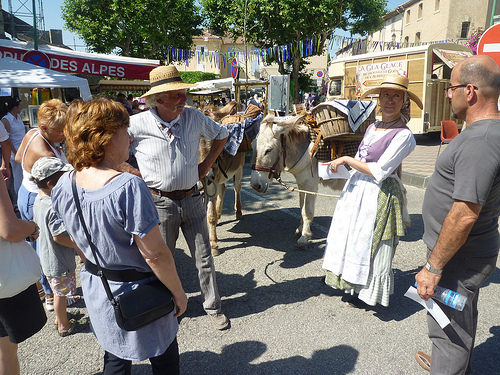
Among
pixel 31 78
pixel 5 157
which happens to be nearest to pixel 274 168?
pixel 5 157

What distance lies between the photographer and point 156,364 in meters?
1.76

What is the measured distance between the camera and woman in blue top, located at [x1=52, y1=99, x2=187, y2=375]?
143 centimetres

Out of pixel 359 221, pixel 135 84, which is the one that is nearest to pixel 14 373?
pixel 359 221

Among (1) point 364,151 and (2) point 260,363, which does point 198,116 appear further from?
(2) point 260,363

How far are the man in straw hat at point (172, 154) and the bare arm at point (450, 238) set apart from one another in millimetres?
1664

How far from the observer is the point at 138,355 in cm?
161

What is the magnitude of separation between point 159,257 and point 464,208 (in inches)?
56.7

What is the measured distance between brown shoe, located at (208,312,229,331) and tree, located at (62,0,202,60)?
76.0 feet

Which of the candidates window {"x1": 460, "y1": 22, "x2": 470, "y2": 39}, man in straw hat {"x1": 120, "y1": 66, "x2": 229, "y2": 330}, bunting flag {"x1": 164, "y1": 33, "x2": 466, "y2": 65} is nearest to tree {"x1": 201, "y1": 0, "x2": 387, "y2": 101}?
bunting flag {"x1": 164, "y1": 33, "x2": 466, "y2": 65}

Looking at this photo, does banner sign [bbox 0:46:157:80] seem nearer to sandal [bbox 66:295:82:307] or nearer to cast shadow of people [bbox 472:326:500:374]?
sandal [bbox 66:295:82:307]

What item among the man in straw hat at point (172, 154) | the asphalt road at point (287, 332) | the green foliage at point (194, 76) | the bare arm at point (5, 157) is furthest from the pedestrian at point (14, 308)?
the green foliage at point (194, 76)

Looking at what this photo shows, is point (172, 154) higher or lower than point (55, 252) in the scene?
higher

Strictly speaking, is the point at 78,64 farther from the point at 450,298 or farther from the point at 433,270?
the point at 450,298

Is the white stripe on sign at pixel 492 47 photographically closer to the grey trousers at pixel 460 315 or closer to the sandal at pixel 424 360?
the grey trousers at pixel 460 315
